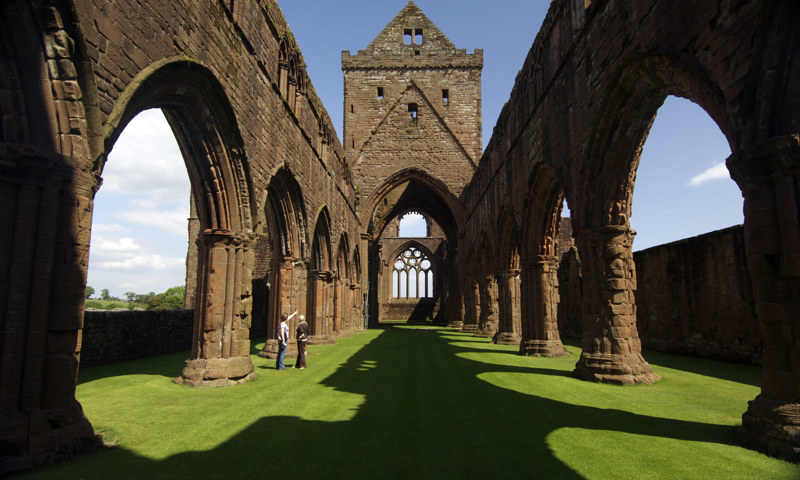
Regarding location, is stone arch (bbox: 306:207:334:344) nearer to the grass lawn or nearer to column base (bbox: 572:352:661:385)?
the grass lawn

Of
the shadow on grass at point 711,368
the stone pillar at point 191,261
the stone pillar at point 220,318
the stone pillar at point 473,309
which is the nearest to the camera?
the stone pillar at point 220,318

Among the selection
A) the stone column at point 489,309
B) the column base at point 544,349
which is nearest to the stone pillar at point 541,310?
the column base at point 544,349

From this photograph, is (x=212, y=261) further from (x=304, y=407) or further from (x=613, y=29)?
(x=613, y=29)

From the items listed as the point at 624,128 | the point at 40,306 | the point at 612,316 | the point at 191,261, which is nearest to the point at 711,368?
the point at 612,316

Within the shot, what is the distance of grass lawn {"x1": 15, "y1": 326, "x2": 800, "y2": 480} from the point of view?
3354 mm

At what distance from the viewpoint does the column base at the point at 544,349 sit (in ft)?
34.2

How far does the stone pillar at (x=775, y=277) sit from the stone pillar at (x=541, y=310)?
6662 millimetres

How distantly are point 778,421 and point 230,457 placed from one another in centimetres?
431

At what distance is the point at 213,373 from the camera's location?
21.9 feet

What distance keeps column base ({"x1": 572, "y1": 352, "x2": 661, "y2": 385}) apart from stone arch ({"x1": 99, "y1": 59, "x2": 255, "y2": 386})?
539 cm

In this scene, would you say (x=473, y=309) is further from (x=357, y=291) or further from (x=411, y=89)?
(x=411, y=89)

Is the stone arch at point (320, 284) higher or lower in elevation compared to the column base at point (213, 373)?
higher

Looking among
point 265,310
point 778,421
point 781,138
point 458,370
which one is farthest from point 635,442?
point 265,310

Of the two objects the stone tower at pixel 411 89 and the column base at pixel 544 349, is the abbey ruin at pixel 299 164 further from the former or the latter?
the stone tower at pixel 411 89
